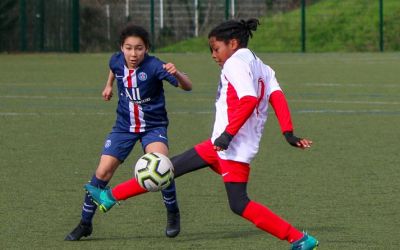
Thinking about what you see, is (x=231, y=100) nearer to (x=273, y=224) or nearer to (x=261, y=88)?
(x=261, y=88)

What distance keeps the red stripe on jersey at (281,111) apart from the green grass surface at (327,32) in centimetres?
3522

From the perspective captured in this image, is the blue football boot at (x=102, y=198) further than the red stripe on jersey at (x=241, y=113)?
Yes

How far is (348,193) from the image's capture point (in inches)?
443

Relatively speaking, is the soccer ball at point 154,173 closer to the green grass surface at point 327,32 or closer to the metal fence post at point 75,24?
the metal fence post at point 75,24

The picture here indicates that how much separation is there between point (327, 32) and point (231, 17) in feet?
12.1

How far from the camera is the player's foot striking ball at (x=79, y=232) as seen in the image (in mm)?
8969

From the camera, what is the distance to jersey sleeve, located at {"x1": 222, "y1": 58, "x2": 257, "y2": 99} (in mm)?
8008

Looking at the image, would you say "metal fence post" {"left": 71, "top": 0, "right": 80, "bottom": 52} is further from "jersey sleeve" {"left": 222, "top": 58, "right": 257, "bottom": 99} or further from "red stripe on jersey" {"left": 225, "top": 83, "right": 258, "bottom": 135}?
"red stripe on jersey" {"left": 225, "top": 83, "right": 258, "bottom": 135}

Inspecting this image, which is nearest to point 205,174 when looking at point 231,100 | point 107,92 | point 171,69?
point 107,92

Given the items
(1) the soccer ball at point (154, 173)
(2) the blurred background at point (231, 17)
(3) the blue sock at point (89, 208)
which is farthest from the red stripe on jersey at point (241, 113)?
(2) the blurred background at point (231, 17)

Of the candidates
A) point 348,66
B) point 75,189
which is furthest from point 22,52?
point 75,189

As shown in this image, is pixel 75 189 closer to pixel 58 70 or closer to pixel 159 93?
pixel 159 93

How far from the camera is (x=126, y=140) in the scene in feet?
30.2

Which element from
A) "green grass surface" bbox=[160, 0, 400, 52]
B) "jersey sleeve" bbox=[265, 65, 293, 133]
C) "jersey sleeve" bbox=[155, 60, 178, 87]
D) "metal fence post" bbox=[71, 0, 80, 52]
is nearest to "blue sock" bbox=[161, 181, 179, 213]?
"jersey sleeve" bbox=[155, 60, 178, 87]
